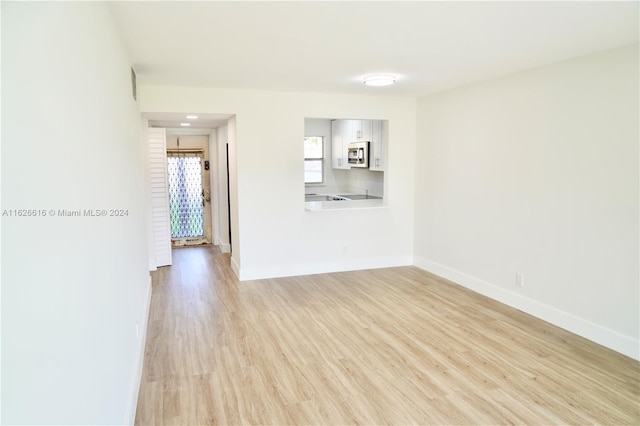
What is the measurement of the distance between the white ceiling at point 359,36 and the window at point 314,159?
4.20m

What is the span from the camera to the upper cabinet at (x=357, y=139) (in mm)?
6429

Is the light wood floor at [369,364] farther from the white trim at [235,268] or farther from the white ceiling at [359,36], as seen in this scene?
the white ceiling at [359,36]

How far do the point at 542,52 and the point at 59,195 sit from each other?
3608 millimetres

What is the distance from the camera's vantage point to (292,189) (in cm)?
552

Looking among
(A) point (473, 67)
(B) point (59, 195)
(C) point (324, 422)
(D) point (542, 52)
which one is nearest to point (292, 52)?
(A) point (473, 67)

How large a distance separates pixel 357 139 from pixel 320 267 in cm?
263

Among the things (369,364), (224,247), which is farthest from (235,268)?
(369,364)

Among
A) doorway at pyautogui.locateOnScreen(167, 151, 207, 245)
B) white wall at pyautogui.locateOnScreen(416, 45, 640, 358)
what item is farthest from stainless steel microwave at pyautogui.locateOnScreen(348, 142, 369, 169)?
doorway at pyautogui.locateOnScreen(167, 151, 207, 245)

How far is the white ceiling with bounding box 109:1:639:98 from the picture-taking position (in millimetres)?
2428

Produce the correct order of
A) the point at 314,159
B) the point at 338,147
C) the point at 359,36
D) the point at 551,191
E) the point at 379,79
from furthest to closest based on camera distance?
the point at 314,159 → the point at 338,147 → the point at 379,79 → the point at 551,191 → the point at 359,36

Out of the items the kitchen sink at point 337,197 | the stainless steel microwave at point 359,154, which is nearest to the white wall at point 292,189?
the stainless steel microwave at point 359,154

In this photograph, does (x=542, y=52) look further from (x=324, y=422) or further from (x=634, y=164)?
(x=324, y=422)

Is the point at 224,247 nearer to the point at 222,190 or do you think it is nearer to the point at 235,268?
the point at 222,190

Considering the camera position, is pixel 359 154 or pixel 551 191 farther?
pixel 359 154
